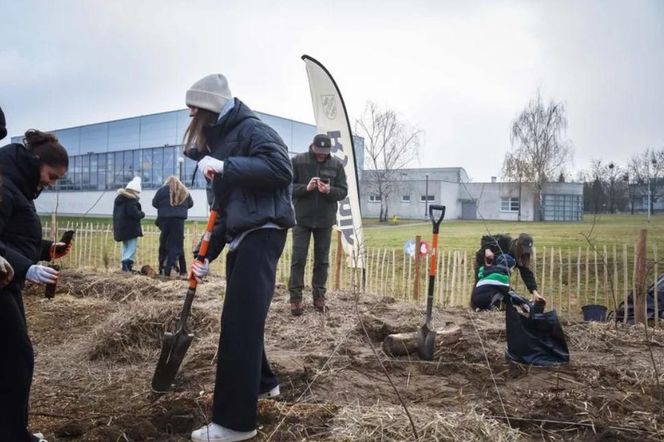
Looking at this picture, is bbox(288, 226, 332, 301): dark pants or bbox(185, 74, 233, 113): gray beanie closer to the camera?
bbox(185, 74, 233, 113): gray beanie

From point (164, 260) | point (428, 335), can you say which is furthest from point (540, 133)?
point (428, 335)

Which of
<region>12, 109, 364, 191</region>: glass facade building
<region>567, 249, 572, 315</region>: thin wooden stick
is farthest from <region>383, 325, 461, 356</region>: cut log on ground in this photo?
<region>12, 109, 364, 191</region>: glass facade building

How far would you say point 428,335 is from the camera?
4254mm

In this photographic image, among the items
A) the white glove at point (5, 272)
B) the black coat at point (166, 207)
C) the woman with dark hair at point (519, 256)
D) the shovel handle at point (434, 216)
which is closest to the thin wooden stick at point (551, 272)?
the woman with dark hair at point (519, 256)

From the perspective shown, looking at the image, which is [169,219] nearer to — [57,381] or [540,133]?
[57,381]

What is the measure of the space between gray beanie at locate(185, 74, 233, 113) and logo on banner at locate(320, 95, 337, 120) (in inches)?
260

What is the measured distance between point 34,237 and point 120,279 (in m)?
5.96

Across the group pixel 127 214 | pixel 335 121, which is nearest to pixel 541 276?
pixel 335 121

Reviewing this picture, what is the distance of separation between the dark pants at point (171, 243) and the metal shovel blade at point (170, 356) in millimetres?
6302

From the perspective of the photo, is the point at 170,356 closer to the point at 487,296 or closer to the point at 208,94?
the point at 208,94

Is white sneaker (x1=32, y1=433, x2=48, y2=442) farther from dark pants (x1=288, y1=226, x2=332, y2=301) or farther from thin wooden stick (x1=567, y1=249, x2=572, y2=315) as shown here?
thin wooden stick (x1=567, y1=249, x2=572, y2=315)

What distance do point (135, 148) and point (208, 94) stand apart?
37122mm

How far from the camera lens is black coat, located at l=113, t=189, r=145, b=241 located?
972cm

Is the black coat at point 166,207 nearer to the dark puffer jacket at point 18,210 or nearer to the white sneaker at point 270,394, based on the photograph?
the white sneaker at point 270,394
